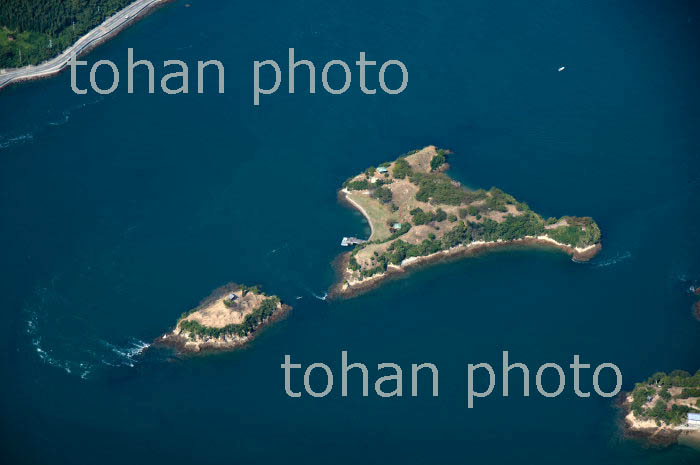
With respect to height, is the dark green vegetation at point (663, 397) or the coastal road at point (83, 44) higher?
the coastal road at point (83, 44)

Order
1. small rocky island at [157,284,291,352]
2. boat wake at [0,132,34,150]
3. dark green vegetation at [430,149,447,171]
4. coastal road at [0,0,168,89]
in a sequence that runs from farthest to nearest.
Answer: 1. coastal road at [0,0,168,89]
2. boat wake at [0,132,34,150]
3. dark green vegetation at [430,149,447,171]
4. small rocky island at [157,284,291,352]

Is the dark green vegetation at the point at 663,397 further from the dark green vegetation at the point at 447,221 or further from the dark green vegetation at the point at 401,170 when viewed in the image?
the dark green vegetation at the point at 401,170

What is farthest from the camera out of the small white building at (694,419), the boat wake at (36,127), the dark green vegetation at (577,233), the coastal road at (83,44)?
the coastal road at (83,44)

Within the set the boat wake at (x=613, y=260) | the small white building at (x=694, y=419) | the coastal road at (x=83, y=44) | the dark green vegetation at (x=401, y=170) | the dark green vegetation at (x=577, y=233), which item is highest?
the coastal road at (x=83, y=44)

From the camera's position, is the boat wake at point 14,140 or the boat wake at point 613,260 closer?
the boat wake at point 613,260

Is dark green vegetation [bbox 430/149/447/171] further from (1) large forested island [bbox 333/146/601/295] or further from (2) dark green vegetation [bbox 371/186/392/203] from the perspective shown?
(2) dark green vegetation [bbox 371/186/392/203]

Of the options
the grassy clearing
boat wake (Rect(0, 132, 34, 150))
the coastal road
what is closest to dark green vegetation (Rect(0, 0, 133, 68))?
the coastal road

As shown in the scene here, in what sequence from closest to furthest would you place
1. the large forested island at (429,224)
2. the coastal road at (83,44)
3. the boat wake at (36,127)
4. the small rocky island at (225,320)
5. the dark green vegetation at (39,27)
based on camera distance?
the small rocky island at (225,320) → the large forested island at (429,224) → the boat wake at (36,127) → the coastal road at (83,44) → the dark green vegetation at (39,27)

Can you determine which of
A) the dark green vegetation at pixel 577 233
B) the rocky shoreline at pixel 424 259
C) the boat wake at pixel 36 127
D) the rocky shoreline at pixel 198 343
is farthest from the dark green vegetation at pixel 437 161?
the boat wake at pixel 36 127
